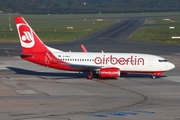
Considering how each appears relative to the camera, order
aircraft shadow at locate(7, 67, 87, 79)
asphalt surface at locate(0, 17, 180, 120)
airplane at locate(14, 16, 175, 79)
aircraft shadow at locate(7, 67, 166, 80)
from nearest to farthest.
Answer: asphalt surface at locate(0, 17, 180, 120) → airplane at locate(14, 16, 175, 79) → aircraft shadow at locate(7, 67, 166, 80) → aircraft shadow at locate(7, 67, 87, 79)

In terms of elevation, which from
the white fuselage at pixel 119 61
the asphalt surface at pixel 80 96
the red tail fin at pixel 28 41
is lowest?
the asphalt surface at pixel 80 96

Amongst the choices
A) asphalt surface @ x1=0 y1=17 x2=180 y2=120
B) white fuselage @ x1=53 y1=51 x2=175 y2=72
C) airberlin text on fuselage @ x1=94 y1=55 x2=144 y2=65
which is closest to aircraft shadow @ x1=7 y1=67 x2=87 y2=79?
asphalt surface @ x1=0 y1=17 x2=180 y2=120

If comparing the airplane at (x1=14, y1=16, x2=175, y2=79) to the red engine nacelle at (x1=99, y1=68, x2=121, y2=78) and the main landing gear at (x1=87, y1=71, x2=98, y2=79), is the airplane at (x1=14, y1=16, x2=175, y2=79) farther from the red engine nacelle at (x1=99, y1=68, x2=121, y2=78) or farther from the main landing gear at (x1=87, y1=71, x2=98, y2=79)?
the red engine nacelle at (x1=99, y1=68, x2=121, y2=78)

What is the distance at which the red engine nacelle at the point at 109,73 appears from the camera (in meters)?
58.7

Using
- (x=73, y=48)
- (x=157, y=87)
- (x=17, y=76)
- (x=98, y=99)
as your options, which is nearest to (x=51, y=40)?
(x=73, y=48)

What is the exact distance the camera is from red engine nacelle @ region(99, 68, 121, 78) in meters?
58.7

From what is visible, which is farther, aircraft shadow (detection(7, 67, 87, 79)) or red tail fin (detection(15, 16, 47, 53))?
aircraft shadow (detection(7, 67, 87, 79))

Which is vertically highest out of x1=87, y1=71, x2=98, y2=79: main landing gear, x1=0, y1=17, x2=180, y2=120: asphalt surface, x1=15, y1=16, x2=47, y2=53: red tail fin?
x1=15, y1=16, x2=47, y2=53: red tail fin

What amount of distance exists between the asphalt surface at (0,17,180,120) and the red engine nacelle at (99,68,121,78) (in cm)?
84

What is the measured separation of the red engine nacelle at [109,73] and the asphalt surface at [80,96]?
0.84 meters

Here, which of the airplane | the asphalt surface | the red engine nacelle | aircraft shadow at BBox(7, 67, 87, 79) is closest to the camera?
the asphalt surface

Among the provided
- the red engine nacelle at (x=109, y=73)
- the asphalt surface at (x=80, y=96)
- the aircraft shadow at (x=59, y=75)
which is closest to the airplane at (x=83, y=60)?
the red engine nacelle at (x=109, y=73)

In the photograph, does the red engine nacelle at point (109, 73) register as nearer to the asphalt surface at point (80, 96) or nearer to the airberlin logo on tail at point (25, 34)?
the asphalt surface at point (80, 96)

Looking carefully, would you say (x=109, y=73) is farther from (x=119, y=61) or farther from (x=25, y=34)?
(x=25, y=34)
